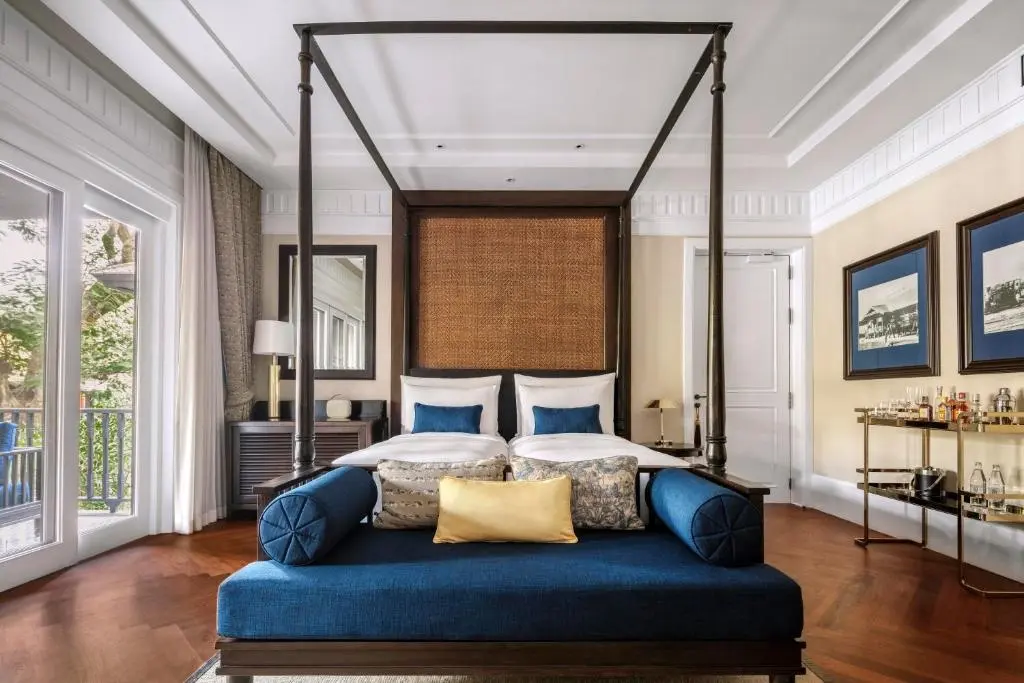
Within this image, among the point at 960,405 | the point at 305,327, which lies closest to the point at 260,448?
the point at 305,327

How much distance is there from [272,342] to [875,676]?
4238mm

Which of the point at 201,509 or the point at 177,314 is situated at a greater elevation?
the point at 177,314

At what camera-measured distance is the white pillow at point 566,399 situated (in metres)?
4.59

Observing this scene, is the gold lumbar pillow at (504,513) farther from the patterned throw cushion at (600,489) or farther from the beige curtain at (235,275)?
the beige curtain at (235,275)

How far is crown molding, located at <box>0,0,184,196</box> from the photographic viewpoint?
9.60ft

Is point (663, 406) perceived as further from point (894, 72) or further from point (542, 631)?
point (542, 631)

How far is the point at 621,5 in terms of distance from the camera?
2.94 meters

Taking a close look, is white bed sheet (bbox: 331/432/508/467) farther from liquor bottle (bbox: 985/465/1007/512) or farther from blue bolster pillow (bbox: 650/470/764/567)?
liquor bottle (bbox: 985/465/1007/512)

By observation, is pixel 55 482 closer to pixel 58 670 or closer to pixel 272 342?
pixel 58 670

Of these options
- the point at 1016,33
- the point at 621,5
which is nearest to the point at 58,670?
the point at 621,5

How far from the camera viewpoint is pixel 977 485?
132 inches

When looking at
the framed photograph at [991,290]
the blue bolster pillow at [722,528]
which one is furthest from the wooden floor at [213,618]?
the framed photograph at [991,290]

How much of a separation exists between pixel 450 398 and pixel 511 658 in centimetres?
285

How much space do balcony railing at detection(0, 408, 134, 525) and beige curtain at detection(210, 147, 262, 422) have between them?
0.84 meters
